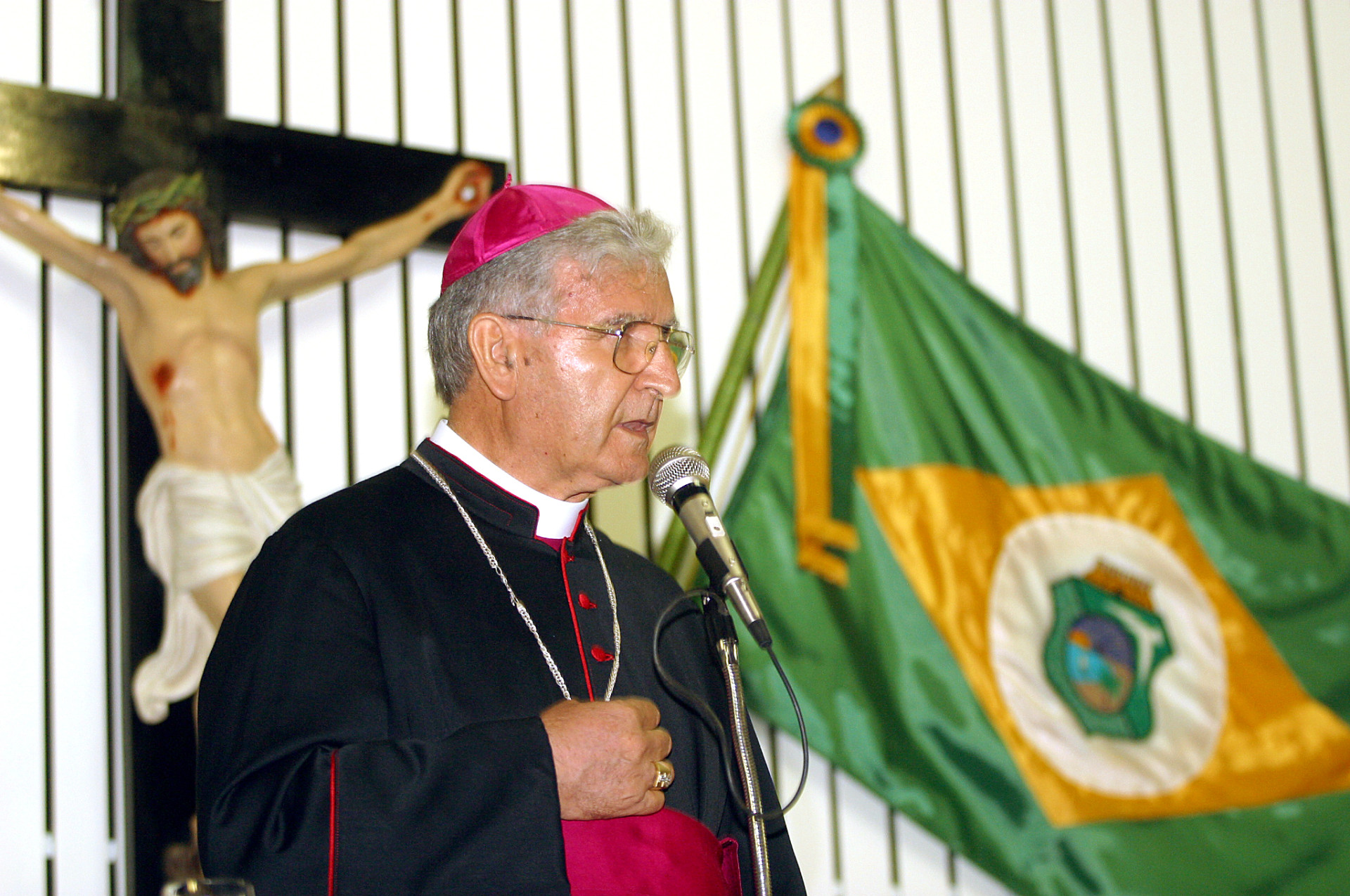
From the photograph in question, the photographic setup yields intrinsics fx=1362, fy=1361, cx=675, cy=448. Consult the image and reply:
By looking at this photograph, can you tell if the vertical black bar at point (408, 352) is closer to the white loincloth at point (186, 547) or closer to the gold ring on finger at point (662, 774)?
the white loincloth at point (186, 547)

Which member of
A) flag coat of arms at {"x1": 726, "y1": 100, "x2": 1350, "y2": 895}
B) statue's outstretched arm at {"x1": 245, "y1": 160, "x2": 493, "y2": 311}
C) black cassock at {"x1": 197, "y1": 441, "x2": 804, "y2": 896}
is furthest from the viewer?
flag coat of arms at {"x1": 726, "y1": 100, "x2": 1350, "y2": 895}

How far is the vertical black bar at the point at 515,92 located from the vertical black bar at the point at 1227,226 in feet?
6.97

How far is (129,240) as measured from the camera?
2.66m

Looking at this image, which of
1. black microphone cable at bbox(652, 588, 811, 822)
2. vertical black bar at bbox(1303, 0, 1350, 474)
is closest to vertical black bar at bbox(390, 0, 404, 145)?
black microphone cable at bbox(652, 588, 811, 822)

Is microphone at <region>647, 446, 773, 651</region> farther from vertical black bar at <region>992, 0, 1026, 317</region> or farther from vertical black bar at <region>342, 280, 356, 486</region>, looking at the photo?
vertical black bar at <region>992, 0, 1026, 317</region>

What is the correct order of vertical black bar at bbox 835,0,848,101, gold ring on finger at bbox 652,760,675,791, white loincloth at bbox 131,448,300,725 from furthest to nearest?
1. vertical black bar at bbox 835,0,848,101
2. white loincloth at bbox 131,448,300,725
3. gold ring on finger at bbox 652,760,675,791

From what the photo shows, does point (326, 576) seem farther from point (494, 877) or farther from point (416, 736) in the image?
point (494, 877)

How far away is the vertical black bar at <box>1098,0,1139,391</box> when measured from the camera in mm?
3859

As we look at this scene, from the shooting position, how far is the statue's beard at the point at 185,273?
2674mm

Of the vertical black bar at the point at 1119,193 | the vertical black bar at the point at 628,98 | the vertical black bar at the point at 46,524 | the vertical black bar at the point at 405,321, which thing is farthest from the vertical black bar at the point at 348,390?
the vertical black bar at the point at 1119,193

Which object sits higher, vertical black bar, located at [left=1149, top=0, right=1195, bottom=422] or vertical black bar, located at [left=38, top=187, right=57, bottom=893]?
vertical black bar, located at [left=1149, top=0, right=1195, bottom=422]

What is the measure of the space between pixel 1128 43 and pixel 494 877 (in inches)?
136

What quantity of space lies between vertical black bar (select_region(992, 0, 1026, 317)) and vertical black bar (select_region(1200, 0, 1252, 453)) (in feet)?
2.27

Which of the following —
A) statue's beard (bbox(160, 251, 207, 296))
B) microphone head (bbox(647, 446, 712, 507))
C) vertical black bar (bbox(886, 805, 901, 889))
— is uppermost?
statue's beard (bbox(160, 251, 207, 296))
